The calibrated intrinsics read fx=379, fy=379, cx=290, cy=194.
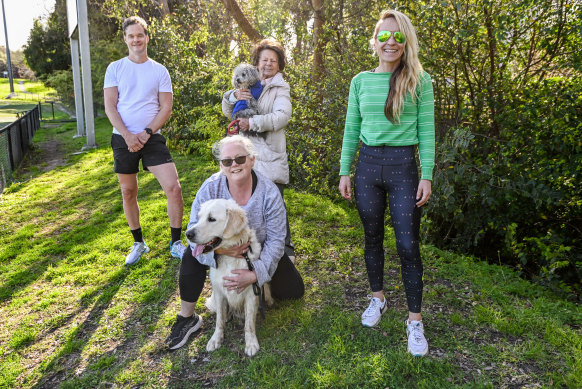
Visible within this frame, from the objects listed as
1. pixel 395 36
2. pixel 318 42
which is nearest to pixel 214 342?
pixel 395 36

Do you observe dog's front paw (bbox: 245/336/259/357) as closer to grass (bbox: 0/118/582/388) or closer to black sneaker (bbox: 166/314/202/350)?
grass (bbox: 0/118/582/388)

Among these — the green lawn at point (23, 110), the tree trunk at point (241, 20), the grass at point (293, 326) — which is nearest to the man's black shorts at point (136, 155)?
the grass at point (293, 326)

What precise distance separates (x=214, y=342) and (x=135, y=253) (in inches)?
71.5

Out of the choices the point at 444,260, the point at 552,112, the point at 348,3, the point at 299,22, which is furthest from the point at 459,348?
the point at 299,22

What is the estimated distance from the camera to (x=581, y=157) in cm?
362

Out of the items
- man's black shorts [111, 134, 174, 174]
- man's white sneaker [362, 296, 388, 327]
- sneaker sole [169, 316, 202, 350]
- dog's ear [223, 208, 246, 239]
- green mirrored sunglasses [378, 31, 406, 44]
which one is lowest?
sneaker sole [169, 316, 202, 350]

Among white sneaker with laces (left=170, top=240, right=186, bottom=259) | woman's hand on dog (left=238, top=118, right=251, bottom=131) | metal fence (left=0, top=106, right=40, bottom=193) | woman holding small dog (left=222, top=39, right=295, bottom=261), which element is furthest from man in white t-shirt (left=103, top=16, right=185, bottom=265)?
metal fence (left=0, top=106, right=40, bottom=193)

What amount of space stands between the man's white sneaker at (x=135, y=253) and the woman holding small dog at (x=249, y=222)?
1.50 meters

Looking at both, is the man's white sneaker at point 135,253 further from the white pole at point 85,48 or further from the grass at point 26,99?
the grass at point 26,99

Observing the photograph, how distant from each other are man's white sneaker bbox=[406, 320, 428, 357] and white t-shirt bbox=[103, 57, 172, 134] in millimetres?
2864

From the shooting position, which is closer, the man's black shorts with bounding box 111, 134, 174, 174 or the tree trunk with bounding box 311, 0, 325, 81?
the man's black shorts with bounding box 111, 134, 174, 174

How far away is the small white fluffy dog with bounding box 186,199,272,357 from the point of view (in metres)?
2.38

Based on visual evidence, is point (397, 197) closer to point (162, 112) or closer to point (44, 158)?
point (162, 112)

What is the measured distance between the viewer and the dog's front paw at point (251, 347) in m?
2.61
